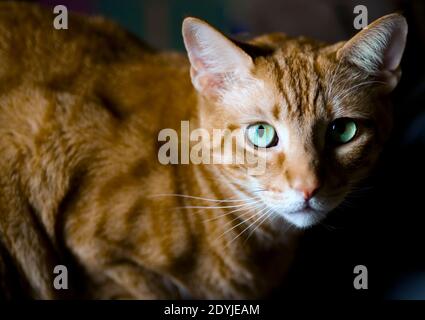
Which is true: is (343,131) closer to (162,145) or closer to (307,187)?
(307,187)

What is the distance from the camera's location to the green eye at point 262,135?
1.14 meters

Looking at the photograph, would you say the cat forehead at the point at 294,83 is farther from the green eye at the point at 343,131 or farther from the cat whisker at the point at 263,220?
the cat whisker at the point at 263,220

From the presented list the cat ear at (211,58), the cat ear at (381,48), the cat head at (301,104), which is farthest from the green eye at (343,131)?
the cat ear at (211,58)

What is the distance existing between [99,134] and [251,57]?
1.27 feet

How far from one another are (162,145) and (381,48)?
0.53 metres

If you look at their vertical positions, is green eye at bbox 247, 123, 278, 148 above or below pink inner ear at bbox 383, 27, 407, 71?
below

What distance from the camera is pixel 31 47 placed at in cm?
130

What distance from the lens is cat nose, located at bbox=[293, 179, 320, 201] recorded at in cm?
108

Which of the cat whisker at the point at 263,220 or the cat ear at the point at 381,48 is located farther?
the cat whisker at the point at 263,220

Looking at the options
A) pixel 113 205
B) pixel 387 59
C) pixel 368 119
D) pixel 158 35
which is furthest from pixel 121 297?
pixel 158 35

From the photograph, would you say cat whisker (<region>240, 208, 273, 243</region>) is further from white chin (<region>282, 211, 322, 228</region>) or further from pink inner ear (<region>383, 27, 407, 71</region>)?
pink inner ear (<region>383, 27, 407, 71</region>)

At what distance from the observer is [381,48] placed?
1151mm

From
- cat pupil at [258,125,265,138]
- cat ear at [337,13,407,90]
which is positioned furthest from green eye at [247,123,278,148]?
cat ear at [337,13,407,90]
